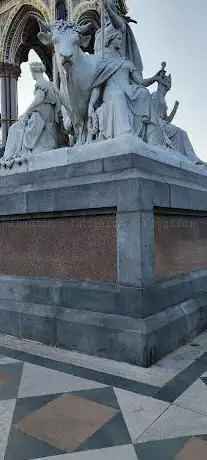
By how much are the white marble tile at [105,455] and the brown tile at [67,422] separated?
2.7 inches

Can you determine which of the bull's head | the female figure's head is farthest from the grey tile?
the female figure's head

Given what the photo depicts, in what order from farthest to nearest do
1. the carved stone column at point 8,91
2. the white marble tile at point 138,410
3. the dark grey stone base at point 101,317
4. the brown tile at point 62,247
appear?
the carved stone column at point 8,91 < the brown tile at point 62,247 < the dark grey stone base at point 101,317 < the white marble tile at point 138,410

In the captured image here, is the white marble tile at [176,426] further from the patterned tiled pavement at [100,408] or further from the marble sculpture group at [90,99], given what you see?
the marble sculpture group at [90,99]

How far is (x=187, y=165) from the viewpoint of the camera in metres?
4.80

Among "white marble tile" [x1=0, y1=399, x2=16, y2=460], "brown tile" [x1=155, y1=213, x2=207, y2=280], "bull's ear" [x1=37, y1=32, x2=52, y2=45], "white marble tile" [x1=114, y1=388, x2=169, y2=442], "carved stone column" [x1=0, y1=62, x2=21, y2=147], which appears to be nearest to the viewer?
"white marble tile" [x1=0, y1=399, x2=16, y2=460]

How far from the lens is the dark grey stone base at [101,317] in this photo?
3486mm

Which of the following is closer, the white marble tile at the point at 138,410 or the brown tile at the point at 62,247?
the white marble tile at the point at 138,410

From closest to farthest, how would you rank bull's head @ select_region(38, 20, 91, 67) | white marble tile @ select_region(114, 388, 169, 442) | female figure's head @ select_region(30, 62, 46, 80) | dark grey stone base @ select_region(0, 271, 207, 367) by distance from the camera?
white marble tile @ select_region(114, 388, 169, 442), dark grey stone base @ select_region(0, 271, 207, 367), bull's head @ select_region(38, 20, 91, 67), female figure's head @ select_region(30, 62, 46, 80)

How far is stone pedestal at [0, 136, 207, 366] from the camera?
140 inches

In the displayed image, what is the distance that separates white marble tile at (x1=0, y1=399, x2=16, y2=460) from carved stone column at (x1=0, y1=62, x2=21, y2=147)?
20.9 meters

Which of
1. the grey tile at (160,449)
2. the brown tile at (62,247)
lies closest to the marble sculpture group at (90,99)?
the brown tile at (62,247)

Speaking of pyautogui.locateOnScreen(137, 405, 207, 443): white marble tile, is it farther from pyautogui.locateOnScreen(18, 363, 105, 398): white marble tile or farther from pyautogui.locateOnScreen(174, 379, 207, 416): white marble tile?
pyautogui.locateOnScreen(18, 363, 105, 398): white marble tile

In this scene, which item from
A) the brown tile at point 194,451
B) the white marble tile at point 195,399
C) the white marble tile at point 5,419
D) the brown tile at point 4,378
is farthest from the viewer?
the brown tile at point 4,378

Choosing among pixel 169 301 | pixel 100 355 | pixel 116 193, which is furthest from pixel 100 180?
pixel 100 355
